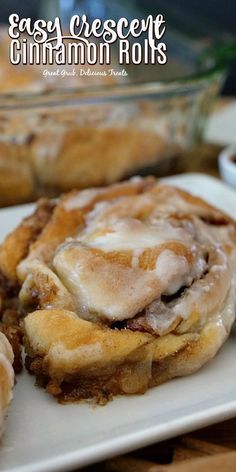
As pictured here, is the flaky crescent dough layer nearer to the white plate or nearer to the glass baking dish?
the white plate

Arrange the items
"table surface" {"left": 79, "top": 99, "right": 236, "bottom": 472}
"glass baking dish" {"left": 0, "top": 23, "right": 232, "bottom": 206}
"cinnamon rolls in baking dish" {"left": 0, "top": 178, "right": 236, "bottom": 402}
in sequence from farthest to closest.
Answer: "glass baking dish" {"left": 0, "top": 23, "right": 232, "bottom": 206} → "cinnamon rolls in baking dish" {"left": 0, "top": 178, "right": 236, "bottom": 402} → "table surface" {"left": 79, "top": 99, "right": 236, "bottom": 472}

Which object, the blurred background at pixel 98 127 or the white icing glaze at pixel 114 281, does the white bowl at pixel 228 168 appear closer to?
the blurred background at pixel 98 127

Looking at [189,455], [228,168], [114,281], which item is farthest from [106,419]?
[228,168]

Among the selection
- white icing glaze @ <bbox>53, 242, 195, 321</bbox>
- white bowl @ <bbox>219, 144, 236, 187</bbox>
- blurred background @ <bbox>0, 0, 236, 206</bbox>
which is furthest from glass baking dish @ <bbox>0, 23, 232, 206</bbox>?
white icing glaze @ <bbox>53, 242, 195, 321</bbox>

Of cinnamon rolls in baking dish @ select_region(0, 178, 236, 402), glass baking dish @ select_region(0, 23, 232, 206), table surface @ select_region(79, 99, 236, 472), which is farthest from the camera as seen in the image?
glass baking dish @ select_region(0, 23, 232, 206)

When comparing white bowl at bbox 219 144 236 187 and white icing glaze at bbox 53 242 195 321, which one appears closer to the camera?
white icing glaze at bbox 53 242 195 321

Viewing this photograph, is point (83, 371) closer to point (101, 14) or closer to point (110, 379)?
point (110, 379)

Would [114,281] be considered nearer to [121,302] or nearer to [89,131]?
[121,302]
